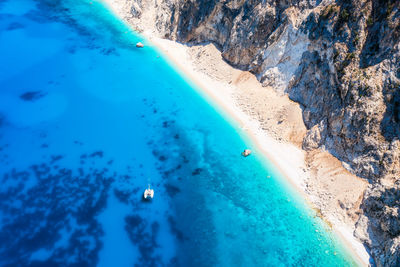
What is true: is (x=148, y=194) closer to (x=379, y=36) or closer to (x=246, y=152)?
(x=246, y=152)

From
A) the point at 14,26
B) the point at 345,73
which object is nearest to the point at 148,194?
the point at 345,73

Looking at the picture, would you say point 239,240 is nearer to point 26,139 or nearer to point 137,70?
point 26,139

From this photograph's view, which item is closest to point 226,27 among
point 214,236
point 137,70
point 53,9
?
point 137,70

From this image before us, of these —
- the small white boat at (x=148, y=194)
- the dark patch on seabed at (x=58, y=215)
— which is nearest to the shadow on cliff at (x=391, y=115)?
the small white boat at (x=148, y=194)

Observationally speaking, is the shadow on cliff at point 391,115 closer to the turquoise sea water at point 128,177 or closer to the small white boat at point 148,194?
the turquoise sea water at point 128,177

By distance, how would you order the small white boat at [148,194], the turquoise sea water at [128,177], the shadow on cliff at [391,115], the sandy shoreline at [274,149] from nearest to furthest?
the turquoise sea water at [128,177] → the shadow on cliff at [391,115] → the sandy shoreline at [274,149] → the small white boat at [148,194]
